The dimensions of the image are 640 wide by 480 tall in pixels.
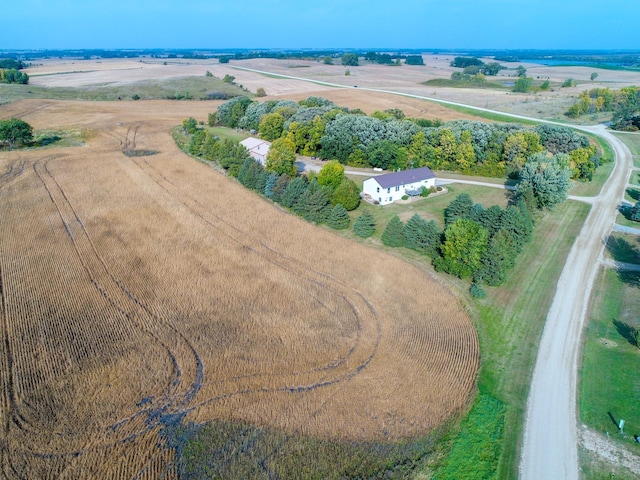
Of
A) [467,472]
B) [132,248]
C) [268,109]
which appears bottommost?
[467,472]

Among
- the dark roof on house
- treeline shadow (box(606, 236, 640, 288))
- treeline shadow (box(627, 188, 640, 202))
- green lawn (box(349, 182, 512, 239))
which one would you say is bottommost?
treeline shadow (box(606, 236, 640, 288))

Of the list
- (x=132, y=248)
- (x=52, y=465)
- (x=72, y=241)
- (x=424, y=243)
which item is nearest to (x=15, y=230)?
(x=72, y=241)

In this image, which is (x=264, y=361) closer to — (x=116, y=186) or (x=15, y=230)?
(x=15, y=230)

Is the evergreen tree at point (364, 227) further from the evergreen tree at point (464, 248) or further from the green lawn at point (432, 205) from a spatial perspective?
the evergreen tree at point (464, 248)

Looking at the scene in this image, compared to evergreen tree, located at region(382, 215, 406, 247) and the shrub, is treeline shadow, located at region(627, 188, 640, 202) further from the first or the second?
the shrub

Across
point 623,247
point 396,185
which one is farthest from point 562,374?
point 396,185

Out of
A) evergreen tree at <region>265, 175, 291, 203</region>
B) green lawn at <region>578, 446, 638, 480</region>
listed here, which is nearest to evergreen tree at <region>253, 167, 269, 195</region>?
evergreen tree at <region>265, 175, 291, 203</region>

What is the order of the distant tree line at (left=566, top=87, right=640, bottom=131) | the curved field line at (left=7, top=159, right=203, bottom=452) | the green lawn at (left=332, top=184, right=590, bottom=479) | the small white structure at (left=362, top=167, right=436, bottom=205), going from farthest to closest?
the distant tree line at (left=566, top=87, right=640, bottom=131)
the small white structure at (left=362, top=167, right=436, bottom=205)
the green lawn at (left=332, top=184, right=590, bottom=479)
the curved field line at (left=7, top=159, right=203, bottom=452)
